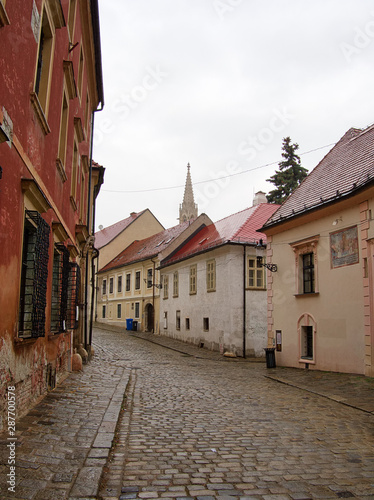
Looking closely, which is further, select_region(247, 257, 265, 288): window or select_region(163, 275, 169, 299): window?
select_region(163, 275, 169, 299): window

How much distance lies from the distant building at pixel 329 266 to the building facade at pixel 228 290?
5314 mm

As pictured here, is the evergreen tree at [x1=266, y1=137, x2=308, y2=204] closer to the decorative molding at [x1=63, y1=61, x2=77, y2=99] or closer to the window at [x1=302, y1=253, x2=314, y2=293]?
the window at [x1=302, y1=253, x2=314, y2=293]

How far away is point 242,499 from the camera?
399cm

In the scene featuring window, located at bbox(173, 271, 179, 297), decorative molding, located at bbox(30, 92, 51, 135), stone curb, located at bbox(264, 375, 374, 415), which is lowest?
stone curb, located at bbox(264, 375, 374, 415)

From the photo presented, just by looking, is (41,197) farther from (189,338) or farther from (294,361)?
(189,338)

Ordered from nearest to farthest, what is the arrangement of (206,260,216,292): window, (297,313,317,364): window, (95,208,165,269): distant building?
(297,313,317,364): window, (206,260,216,292): window, (95,208,165,269): distant building

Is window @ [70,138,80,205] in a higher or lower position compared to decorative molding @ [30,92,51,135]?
higher

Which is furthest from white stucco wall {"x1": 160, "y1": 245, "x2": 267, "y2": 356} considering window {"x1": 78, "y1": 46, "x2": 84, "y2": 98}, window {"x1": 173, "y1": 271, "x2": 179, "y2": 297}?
window {"x1": 78, "y1": 46, "x2": 84, "y2": 98}

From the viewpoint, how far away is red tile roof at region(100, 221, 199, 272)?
3616 centimetres

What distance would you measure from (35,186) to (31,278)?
51.7 inches

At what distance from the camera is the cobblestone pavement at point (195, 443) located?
4207mm

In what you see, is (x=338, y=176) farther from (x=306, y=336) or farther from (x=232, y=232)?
(x=232, y=232)

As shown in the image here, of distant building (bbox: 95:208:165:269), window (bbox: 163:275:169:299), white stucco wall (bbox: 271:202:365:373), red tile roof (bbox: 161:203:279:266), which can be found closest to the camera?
white stucco wall (bbox: 271:202:365:373)

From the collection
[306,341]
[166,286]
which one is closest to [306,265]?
[306,341]
